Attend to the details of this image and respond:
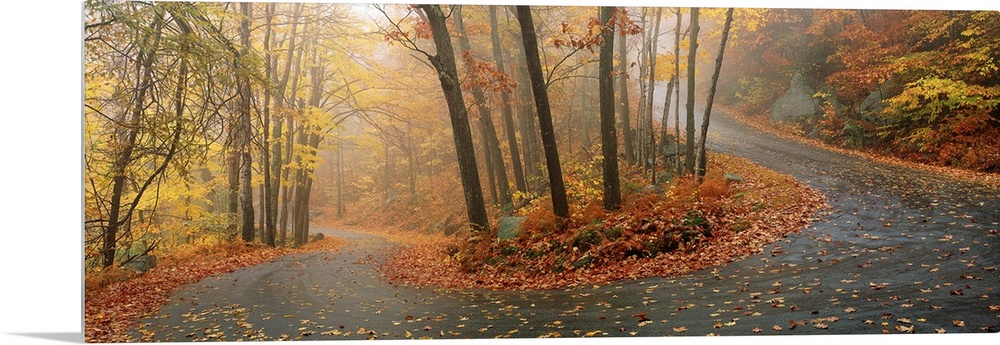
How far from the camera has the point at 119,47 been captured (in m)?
5.26

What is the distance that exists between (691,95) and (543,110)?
2547 millimetres

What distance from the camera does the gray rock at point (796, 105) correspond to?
7.15 meters

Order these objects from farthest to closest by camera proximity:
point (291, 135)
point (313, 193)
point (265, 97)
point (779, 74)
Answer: point (313, 193)
point (291, 135)
point (265, 97)
point (779, 74)

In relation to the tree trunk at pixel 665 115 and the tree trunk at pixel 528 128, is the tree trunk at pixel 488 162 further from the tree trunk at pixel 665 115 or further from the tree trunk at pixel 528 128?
the tree trunk at pixel 665 115

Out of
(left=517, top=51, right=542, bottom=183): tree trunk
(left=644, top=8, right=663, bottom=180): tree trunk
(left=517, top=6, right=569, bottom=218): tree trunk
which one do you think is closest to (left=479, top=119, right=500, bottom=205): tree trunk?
(left=517, top=51, right=542, bottom=183): tree trunk

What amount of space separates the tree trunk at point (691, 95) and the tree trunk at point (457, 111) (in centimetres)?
299

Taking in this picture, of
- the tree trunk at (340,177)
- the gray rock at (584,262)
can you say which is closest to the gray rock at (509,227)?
the gray rock at (584,262)

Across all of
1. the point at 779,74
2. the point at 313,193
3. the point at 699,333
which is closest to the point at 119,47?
the point at 313,193

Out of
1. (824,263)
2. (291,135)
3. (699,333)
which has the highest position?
(291,135)

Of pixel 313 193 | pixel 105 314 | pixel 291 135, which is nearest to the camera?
pixel 105 314

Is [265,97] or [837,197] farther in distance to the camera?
[265,97]

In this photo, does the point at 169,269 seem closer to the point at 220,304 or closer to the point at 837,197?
the point at 220,304

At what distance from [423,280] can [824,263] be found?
14.4 ft

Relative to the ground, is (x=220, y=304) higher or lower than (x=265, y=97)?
lower
